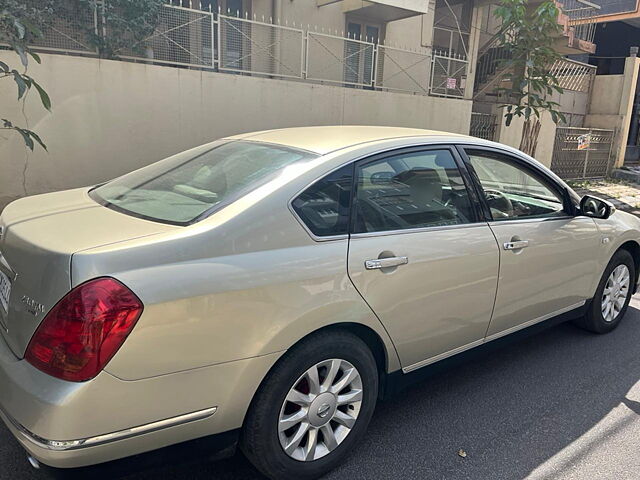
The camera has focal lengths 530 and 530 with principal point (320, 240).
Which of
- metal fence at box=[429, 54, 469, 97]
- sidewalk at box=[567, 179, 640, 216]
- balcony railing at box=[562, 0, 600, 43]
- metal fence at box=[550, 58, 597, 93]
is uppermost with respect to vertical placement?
balcony railing at box=[562, 0, 600, 43]

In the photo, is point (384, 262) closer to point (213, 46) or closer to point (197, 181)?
point (197, 181)

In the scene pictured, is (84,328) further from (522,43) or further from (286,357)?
(522,43)

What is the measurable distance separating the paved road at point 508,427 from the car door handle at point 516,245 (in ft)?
3.10

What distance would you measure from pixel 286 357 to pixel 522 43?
9.81 m

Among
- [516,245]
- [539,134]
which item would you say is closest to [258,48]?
[516,245]

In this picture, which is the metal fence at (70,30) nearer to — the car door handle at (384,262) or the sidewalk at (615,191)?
the car door handle at (384,262)

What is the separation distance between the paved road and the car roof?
62.3 inches

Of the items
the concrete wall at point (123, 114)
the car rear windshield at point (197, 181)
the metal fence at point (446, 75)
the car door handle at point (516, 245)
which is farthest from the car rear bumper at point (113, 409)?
the metal fence at point (446, 75)

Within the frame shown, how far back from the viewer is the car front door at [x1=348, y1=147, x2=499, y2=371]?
2.59m

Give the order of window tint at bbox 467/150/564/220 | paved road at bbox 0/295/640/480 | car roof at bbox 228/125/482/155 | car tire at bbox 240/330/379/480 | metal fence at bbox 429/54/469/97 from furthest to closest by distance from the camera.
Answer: metal fence at bbox 429/54/469/97, window tint at bbox 467/150/564/220, car roof at bbox 228/125/482/155, paved road at bbox 0/295/640/480, car tire at bbox 240/330/379/480

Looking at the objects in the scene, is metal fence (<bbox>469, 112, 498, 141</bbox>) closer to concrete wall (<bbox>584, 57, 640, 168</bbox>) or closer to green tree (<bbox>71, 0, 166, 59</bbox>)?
concrete wall (<bbox>584, 57, 640, 168</bbox>)

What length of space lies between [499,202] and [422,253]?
1.06 m

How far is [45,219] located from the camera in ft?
7.91

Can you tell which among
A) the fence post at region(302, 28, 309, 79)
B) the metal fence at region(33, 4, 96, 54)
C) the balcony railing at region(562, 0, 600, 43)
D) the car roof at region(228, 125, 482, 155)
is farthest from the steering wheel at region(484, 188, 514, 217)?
the balcony railing at region(562, 0, 600, 43)
